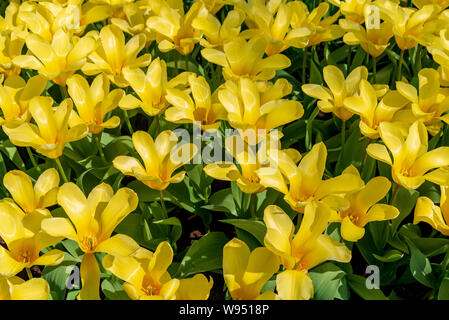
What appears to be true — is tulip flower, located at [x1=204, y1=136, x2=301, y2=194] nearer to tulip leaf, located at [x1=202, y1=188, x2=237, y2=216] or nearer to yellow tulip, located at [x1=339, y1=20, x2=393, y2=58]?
tulip leaf, located at [x1=202, y1=188, x2=237, y2=216]

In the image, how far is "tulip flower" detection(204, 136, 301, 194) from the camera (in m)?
1.44

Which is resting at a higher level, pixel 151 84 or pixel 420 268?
pixel 151 84

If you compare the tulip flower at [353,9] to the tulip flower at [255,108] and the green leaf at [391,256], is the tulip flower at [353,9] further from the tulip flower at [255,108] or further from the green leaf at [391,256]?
the green leaf at [391,256]

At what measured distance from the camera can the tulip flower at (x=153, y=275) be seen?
1316 millimetres

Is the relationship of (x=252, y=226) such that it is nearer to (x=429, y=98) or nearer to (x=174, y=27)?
(x=429, y=98)

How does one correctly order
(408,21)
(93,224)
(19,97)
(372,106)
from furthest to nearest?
(408,21) → (19,97) → (372,106) → (93,224)

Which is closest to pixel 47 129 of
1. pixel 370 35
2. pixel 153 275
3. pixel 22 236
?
pixel 22 236

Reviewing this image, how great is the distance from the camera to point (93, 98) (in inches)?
67.8

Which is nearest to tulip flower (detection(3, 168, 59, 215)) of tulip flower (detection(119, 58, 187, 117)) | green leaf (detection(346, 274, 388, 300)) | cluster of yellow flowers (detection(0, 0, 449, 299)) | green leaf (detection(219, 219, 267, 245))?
cluster of yellow flowers (detection(0, 0, 449, 299))

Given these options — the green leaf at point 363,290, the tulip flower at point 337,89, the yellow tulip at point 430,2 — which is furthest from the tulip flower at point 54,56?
the yellow tulip at point 430,2

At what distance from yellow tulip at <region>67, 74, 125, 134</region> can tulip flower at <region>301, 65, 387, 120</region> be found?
0.61m

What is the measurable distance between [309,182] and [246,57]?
552mm

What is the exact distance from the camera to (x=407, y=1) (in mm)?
2559
